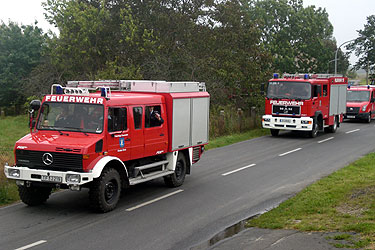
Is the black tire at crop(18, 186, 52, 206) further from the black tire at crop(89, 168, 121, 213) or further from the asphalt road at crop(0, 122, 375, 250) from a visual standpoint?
the black tire at crop(89, 168, 121, 213)

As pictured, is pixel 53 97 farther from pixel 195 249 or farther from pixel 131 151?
pixel 195 249

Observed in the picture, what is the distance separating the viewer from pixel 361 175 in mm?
13922

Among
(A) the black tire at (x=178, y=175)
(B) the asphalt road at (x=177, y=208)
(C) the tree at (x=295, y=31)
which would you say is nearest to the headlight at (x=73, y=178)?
(B) the asphalt road at (x=177, y=208)

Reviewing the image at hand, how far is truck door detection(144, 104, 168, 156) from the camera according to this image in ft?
39.2

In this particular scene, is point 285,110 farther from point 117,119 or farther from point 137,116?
point 117,119

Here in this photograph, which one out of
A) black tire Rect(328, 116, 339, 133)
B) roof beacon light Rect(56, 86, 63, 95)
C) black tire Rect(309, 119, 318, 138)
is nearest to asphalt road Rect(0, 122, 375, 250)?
roof beacon light Rect(56, 86, 63, 95)

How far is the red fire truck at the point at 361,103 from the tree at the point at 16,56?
23726 mm

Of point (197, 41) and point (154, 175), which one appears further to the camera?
point (197, 41)

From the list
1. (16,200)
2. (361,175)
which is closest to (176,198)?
(16,200)

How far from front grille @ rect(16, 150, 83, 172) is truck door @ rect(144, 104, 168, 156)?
2.27 meters

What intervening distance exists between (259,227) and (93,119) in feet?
13.4

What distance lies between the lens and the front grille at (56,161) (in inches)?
393

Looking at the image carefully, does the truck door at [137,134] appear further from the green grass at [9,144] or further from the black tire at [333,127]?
the black tire at [333,127]

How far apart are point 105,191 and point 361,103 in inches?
1047
